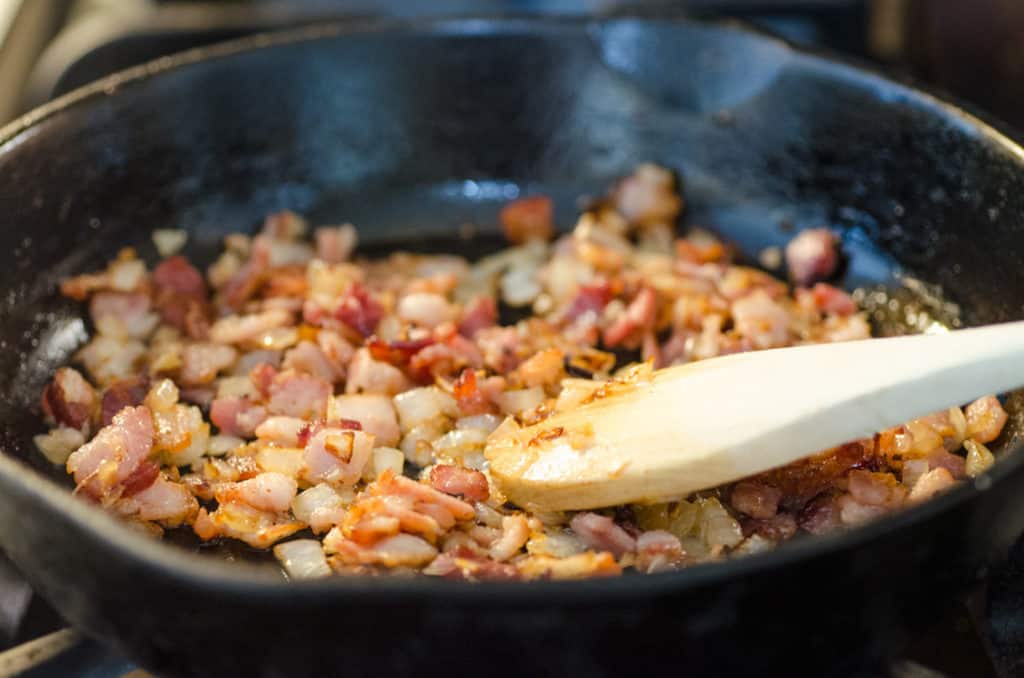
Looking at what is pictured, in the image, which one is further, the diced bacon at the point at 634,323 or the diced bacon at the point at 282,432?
the diced bacon at the point at 634,323

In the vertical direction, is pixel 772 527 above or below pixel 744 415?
below

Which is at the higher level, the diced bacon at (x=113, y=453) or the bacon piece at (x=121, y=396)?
the diced bacon at (x=113, y=453)

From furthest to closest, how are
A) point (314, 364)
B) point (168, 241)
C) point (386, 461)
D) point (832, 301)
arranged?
1. point (168, 241)
2. point (832, 301)
3. point (314, 364)
4. point (386, 461)

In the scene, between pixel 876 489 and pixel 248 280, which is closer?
pixel 876 489

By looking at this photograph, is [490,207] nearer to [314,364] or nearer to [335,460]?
[314,364]

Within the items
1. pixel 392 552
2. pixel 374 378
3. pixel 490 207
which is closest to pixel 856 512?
pixel 392 552

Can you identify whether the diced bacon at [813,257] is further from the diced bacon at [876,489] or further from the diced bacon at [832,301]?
the diced bacon at [876,489]

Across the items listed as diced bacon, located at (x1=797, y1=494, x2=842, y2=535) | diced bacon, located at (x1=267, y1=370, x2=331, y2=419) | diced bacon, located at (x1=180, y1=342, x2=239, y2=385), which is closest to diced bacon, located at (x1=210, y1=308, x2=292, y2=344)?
diced bacon, located at (x1=180, y1=342, x2=239, y2=385)

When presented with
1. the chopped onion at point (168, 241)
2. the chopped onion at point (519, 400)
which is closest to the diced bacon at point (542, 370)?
the chopped onion at point (519, 400)
